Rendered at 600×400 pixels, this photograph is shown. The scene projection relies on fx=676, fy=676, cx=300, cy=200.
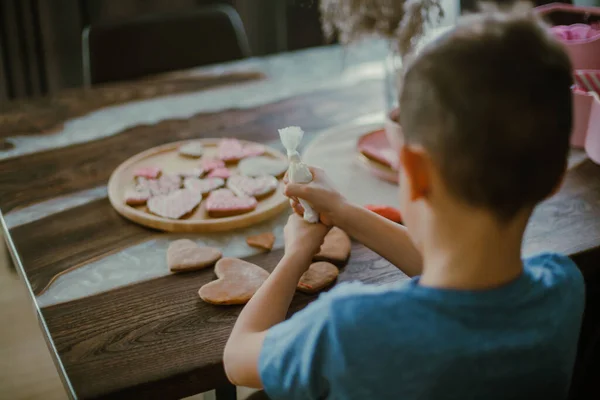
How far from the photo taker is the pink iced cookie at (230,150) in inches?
59.2

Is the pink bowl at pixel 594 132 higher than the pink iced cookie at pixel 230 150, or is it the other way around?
the pink bowl at pixel 594 132

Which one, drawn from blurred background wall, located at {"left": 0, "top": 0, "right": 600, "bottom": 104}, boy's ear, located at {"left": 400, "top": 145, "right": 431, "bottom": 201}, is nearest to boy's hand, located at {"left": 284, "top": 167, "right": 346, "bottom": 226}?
boy's ear, located at {"left": 400, "top": 145, "right": 431, "bottom": 201}

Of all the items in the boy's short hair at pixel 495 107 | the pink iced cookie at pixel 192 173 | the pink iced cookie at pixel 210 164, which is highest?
the boy's short hair at pixel 495 107

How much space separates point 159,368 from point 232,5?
2954mm

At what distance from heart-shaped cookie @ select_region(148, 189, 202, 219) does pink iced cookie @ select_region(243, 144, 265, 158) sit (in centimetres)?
21

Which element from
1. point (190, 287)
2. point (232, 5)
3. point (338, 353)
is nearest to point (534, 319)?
point (338, 353)

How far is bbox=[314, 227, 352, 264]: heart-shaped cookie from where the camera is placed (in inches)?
45.3

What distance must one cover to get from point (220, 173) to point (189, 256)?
319 mm

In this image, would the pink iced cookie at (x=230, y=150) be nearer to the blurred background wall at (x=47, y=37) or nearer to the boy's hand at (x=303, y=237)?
the boy's hand at (x=303, y=237)

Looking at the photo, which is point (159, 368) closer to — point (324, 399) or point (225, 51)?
point (324, 399)

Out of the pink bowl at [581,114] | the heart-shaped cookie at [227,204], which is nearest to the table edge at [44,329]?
the heart-shaped cookie at [227,204]

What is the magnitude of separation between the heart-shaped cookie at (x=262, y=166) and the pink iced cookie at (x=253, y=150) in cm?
3

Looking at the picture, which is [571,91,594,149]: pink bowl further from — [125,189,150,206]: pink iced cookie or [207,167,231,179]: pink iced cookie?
[125,189,150,206]: pink iced cookie

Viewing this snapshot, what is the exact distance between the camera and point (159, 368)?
91 centimetres
